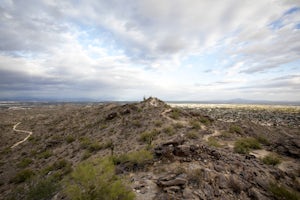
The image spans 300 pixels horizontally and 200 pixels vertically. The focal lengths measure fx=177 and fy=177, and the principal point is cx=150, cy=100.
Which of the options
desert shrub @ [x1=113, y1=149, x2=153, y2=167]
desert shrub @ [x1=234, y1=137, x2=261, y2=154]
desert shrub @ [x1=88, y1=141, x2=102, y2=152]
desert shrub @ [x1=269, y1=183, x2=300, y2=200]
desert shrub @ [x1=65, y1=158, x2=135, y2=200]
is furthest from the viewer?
desert shrub @ [x1=88, y1=141, x2=102, y2=152]

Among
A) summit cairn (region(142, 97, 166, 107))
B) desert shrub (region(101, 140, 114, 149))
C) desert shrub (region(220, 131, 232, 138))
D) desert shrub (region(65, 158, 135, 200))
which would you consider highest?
summit cairn (region(142, 97, 166, 107))

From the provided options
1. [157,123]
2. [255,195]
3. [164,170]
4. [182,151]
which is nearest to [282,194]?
[255,195]

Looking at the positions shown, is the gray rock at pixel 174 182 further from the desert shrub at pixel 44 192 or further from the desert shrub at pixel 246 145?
the desert shrub at pixel 246 145

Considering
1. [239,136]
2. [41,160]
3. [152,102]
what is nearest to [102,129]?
[41,160]

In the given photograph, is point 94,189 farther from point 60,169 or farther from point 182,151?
point 60,169

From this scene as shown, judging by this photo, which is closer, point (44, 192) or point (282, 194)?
point (282, 194)

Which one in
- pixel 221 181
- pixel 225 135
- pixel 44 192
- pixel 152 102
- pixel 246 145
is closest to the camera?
pixel 221 181

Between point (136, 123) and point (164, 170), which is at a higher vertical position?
point (136, 123)

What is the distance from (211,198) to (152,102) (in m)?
22.5

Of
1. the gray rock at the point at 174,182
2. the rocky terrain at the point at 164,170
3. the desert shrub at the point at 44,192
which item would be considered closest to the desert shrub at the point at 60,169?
the rocky terrain at the point at 164,170

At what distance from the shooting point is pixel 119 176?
962 cm

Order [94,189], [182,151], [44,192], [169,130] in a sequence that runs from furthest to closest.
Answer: [169,130] < [182,151] < [44,192] < [94,189]

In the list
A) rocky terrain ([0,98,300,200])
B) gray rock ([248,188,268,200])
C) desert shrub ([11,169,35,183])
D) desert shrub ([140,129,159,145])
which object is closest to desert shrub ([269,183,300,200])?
rocky terrain ([0,98,300,200])

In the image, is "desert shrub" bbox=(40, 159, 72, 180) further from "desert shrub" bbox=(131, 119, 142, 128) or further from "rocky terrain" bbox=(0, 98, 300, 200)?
"desert shrub" bbox=(131, 119, 142, 128)
